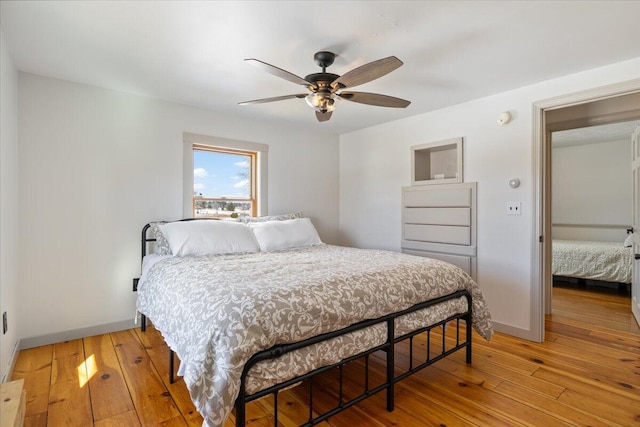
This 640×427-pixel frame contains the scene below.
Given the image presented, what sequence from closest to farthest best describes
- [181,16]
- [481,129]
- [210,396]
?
[210,396] → [181,16] → [481,129]

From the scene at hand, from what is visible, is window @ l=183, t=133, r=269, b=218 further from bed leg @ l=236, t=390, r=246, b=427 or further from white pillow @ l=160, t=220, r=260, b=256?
bed leg @ l=236, t=390, r=246, b=427

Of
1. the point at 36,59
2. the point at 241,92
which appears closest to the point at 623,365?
the point at 241,92

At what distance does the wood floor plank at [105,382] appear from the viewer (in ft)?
6.30

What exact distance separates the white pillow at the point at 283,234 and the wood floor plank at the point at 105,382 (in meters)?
1.50

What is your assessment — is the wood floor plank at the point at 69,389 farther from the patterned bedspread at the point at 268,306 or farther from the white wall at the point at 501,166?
the white wall at the point at 501,166

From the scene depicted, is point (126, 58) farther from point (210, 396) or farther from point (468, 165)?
point (468, 165)

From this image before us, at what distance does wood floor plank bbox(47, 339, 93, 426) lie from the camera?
1.83 meters

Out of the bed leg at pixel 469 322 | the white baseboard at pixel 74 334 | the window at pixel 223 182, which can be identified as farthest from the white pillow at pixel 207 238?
the bed leg at pixel 469 322

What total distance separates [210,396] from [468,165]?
3.18m

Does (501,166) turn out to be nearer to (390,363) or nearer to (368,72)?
(368,72)

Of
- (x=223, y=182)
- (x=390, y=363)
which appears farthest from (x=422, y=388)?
(x=223, y=182)

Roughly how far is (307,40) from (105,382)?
104 inches

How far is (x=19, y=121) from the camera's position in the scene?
8.87 feet

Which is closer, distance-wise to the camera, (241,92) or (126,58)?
(126,58)
